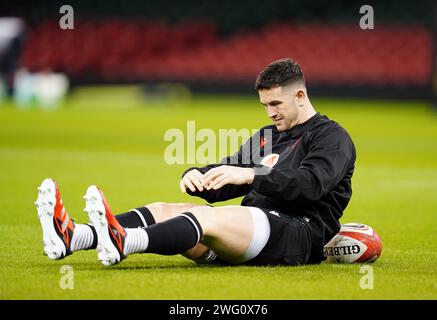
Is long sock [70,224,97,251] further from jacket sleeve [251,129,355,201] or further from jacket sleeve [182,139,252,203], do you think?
jacket sleeve [251,129,355,201]

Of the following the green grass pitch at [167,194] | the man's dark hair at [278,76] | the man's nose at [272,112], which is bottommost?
the green grass pitch at [167,194]

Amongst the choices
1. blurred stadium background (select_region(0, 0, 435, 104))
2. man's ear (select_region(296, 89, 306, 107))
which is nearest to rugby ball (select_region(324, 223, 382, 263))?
man's ear (select_region(296, 89, 306, 107))

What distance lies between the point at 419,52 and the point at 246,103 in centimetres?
800

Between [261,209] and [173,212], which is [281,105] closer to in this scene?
[261,209]

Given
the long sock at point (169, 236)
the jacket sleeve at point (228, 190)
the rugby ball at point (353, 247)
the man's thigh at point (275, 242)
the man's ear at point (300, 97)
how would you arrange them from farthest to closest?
the rugby ball at point (353, 247)
the jacket sleeve at point (228, 190)
the man's ear at point (300, 97)
the man's thigh at point (275, 242)
the long sock at point (169, 236)

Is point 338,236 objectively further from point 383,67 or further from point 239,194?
point 383,67

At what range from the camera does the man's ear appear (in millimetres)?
6527

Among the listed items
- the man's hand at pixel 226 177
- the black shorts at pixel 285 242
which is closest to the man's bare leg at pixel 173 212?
the black shorts at pixel 285 242

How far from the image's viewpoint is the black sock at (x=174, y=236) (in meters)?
5.90

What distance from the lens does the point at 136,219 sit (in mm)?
6520

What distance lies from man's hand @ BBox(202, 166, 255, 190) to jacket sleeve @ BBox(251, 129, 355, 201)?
7 cm

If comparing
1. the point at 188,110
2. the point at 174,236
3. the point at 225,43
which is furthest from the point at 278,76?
the point at 225,43

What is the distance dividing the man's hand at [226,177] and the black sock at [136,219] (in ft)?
2.10

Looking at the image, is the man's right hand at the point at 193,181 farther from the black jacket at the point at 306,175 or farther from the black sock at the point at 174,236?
→ the black sock at the point at 174,236
